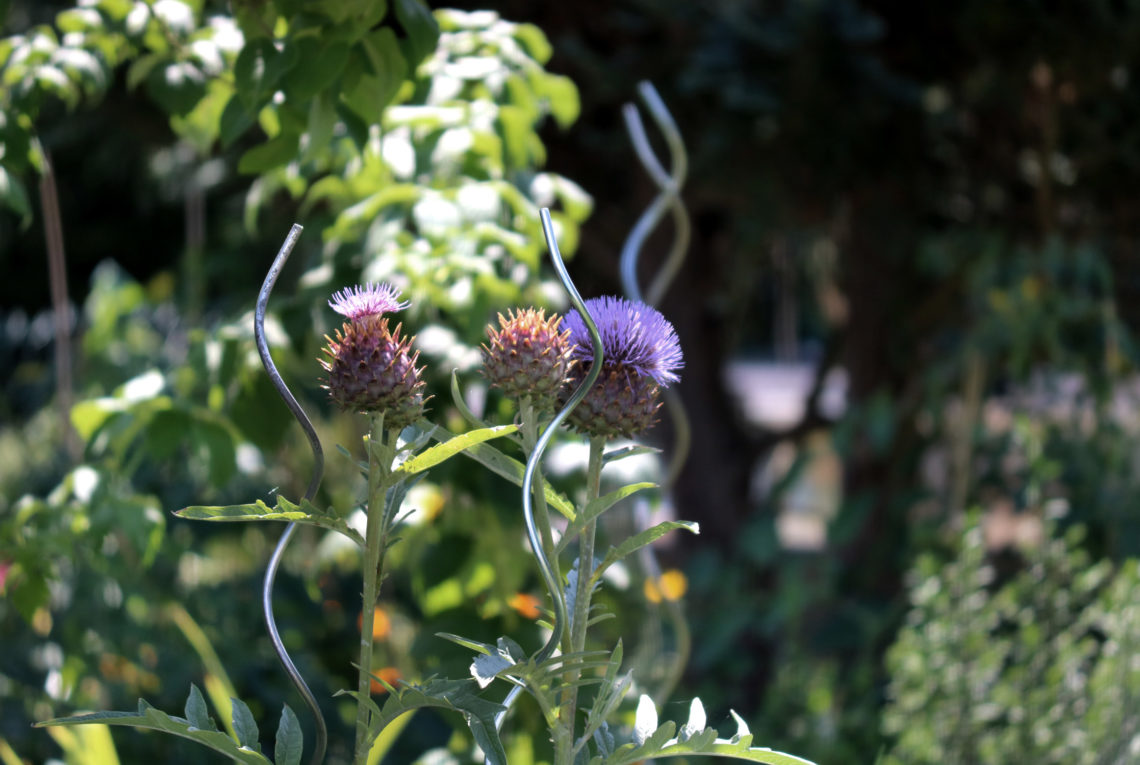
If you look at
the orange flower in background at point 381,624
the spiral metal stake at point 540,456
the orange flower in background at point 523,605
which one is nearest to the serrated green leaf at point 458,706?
the spiral metal stake at point 540,456

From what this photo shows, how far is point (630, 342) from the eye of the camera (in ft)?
2.02

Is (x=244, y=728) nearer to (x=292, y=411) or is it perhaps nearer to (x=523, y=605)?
(x=292, y=411)

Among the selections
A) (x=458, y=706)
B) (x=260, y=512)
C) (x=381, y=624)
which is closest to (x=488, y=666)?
(x=458, y=706)

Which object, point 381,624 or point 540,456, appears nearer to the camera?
point 540,456

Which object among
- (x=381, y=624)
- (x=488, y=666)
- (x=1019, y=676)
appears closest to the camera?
(x=488, y=666)

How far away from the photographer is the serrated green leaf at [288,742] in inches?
22.7

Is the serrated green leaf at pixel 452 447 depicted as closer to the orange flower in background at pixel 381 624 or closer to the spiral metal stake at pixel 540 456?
the spiral metal stake at pixel 540 456

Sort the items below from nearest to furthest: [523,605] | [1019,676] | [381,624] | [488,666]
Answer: [488,666], [523,605], [1019,676], [381,624]

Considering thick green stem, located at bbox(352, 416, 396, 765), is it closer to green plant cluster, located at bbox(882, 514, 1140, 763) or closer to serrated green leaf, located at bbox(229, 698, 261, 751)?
serrated green leaf, located at bbox(229, 698, 261, 751)

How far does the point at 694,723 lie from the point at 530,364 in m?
0.22

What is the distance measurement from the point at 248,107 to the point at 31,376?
3671 mm

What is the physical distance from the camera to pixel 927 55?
2371 mm

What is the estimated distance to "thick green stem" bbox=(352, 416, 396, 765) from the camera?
1.82ft

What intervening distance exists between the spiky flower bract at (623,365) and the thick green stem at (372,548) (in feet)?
0.39
